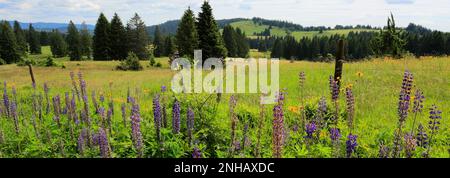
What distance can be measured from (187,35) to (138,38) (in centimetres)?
2843

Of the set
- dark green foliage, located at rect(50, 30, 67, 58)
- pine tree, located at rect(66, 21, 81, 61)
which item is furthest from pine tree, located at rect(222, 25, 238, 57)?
dark green foliage, located at rect(50, 30, 67, 58)

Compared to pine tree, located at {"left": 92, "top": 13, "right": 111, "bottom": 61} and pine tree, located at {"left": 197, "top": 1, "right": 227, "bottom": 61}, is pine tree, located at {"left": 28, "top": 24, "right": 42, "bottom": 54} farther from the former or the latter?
pine tree, located at {"left": 197, "top": 1, "right": 227, "bottom": 61}

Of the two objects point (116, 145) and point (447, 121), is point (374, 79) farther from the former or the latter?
point (116, 145)

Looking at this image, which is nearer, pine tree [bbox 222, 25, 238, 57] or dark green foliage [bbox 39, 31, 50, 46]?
pine tree [bbox 222, 25, 238, 57]

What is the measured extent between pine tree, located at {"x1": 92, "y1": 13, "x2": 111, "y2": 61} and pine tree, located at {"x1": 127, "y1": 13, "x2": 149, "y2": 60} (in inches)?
172

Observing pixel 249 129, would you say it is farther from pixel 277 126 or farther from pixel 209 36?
pixel 209 36

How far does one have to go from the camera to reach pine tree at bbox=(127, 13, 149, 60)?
7206cm

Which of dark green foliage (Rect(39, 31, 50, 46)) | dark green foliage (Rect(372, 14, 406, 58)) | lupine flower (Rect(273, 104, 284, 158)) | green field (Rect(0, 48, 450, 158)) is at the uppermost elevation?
dark green foliage (Rect(39, 31, 50, 46))

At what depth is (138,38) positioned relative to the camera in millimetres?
73000

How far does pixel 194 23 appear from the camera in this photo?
4591 centimetres

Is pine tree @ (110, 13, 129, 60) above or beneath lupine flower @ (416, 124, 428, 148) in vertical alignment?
above

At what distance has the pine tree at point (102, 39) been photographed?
69.1 metres
